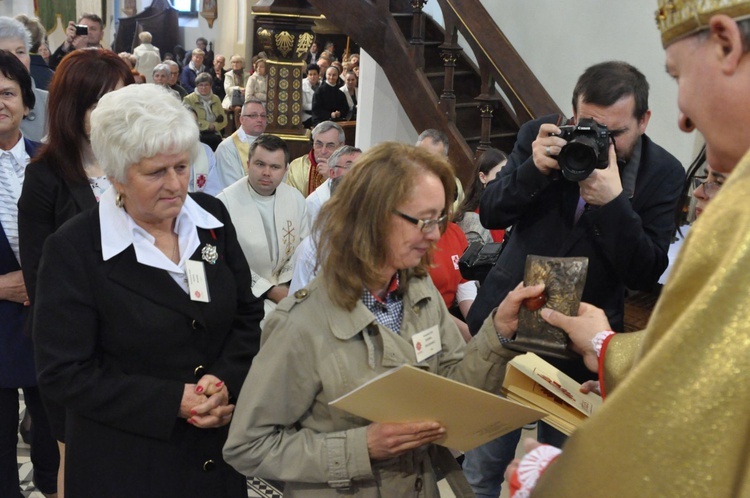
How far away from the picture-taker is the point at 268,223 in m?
4.79

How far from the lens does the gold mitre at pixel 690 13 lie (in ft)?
3.21

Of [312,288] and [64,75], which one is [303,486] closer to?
[312,288]

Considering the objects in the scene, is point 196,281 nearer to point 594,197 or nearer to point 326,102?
point 594,197

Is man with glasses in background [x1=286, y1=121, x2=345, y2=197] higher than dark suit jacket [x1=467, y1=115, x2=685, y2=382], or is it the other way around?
dark suit jacket [x1=467, y1=115, x2=685, y2=382]

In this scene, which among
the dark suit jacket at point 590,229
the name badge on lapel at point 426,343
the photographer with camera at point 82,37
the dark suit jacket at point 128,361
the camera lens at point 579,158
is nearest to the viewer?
the name badge on lapel at point 426,343

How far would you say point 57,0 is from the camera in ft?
74.4

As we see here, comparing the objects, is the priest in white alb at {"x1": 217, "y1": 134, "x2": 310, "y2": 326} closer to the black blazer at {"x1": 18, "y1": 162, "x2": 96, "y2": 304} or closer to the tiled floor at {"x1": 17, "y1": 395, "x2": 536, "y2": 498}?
the tiled floor at {"x1": 17, "y1": 395, "x2": 536, "y2": 498}

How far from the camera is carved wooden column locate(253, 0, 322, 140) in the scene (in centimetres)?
850

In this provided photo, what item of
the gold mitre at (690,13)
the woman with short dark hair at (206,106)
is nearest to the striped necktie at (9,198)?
the gold mitre at (690,13)

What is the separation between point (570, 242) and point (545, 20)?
15.3 feet

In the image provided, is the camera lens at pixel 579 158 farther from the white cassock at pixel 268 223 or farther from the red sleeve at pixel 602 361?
the white cassock at pixel 268 223

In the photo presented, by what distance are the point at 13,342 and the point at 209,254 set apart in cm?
112

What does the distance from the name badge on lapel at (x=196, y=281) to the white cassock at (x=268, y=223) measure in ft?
7.76

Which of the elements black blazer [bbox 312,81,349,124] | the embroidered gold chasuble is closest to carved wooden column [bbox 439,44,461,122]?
the embroidered gold chasuble
